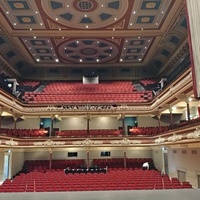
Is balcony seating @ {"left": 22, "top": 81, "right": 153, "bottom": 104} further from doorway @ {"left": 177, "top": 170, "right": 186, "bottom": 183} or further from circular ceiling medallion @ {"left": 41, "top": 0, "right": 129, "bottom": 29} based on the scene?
doorway @ {"left": 177, "top": 170, "right": 186, "bottom": 183}

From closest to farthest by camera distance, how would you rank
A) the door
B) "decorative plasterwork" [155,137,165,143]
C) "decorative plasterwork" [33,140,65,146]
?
the door
"decorative plasterwork" [155,137,165,143]
"decorative plasterwork" [33,140,65,146]

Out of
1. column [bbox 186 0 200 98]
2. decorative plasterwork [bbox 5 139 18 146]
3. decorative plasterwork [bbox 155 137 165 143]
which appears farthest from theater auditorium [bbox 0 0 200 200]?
column [bbox 186 0 200 98]

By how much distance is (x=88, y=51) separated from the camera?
18.6 meters

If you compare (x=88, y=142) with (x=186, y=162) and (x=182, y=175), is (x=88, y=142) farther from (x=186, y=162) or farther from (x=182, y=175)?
(x=186, y=162)

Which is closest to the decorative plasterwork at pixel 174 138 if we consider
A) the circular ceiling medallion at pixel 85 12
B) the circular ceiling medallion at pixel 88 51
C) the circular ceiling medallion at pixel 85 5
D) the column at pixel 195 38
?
Result: the column at pixel 195 38

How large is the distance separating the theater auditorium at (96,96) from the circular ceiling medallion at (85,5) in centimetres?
8

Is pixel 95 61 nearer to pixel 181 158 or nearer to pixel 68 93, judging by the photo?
pixel 68 93

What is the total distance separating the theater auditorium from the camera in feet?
36.4

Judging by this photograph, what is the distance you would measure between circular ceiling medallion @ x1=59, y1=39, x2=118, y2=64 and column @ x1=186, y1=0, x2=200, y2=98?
471 inches

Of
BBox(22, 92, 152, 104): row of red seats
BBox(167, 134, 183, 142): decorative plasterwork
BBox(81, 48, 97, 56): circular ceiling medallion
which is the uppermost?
BBox(81, 48, 97, 56): circular ceiling medallion

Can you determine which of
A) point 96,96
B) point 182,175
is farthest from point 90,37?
point 182,175

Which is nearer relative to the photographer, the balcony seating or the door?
the door

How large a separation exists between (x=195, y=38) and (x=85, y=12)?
31.4 ft

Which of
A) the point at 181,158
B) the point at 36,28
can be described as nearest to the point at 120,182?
the point at 181,158
